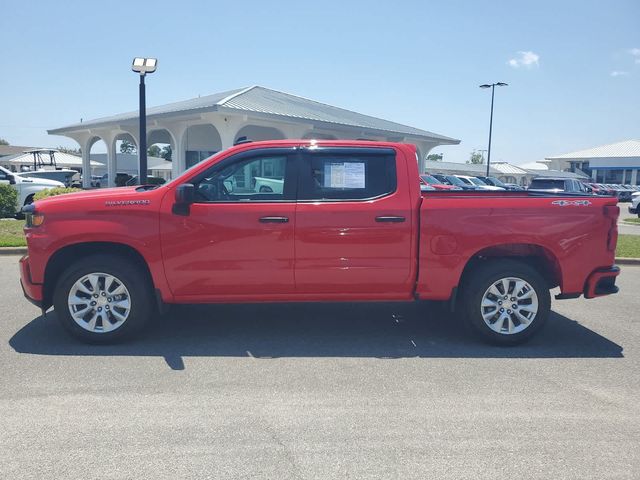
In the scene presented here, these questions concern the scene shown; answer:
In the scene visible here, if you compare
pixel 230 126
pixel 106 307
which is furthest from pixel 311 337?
pixel 230 126

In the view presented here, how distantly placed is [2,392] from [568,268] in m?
5.07

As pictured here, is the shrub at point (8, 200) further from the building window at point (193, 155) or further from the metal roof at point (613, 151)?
the metal roof at point (613, 151)

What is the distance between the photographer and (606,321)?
607 centimetres

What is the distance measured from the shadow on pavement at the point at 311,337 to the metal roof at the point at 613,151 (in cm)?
6660

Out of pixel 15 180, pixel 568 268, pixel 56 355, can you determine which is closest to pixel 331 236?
pixel 568 268

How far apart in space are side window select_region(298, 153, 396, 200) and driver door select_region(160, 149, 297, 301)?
19 cm

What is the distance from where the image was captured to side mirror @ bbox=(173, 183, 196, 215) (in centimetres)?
465

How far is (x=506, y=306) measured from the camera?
5043mm

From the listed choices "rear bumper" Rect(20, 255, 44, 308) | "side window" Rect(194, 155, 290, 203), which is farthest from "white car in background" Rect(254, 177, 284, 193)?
"rear bumper" Rect(20, 255, 44, 308)

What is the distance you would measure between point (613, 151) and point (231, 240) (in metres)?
74.4

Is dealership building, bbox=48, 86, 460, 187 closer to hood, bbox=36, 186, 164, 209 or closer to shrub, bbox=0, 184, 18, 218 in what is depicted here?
shrub, bbox=0, 184, 18, 218

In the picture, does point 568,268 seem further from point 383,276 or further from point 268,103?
point 268,103

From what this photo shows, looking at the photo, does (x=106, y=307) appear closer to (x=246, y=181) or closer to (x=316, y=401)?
(x=246, y=181)

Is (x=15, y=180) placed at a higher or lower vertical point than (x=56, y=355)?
higher
